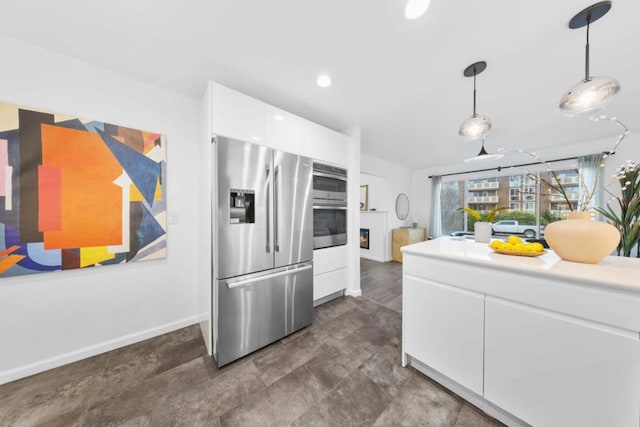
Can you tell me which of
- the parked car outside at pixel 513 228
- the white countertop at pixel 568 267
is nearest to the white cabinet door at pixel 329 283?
the white countertop at pixel 568 267

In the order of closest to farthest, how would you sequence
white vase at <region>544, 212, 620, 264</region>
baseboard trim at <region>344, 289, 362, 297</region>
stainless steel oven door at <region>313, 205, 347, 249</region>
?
white vase at <region>544, 212, 620, 264</region>
stainless steel oven door at <region>313, 205, 347, 249</region>
baseboard trim at <region>344, 289, 362, 297</region>

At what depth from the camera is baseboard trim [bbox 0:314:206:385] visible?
4.88 ft

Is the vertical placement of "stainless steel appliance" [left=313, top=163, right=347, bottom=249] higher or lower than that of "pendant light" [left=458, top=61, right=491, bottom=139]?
lower

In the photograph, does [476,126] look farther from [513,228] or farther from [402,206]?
[513,228]

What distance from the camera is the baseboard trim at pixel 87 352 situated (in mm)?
1488

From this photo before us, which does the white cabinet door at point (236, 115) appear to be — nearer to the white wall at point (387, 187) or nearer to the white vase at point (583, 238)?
the white vase at point (583, 238)

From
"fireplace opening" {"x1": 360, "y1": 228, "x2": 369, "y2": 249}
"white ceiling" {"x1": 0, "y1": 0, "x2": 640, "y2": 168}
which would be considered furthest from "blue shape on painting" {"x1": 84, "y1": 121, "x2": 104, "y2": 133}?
"fireplace opening" {"x1": 360, "y1": 228, "x2": 369, "y2": 249}

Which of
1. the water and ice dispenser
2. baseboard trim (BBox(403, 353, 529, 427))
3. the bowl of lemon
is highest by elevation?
the water and ice dispenser

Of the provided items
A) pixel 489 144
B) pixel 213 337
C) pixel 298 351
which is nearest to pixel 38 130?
pixel 213 337

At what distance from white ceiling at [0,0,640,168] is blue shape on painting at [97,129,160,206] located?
66 cm

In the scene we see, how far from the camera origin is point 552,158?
3.96 m

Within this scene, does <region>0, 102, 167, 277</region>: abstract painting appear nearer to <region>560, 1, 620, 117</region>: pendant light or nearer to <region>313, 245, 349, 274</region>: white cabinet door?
<region>313, 245, 349, 274</region>: white cabinet door

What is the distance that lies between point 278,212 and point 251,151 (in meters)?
0.60

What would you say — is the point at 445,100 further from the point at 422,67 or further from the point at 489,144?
the point at 489,144
